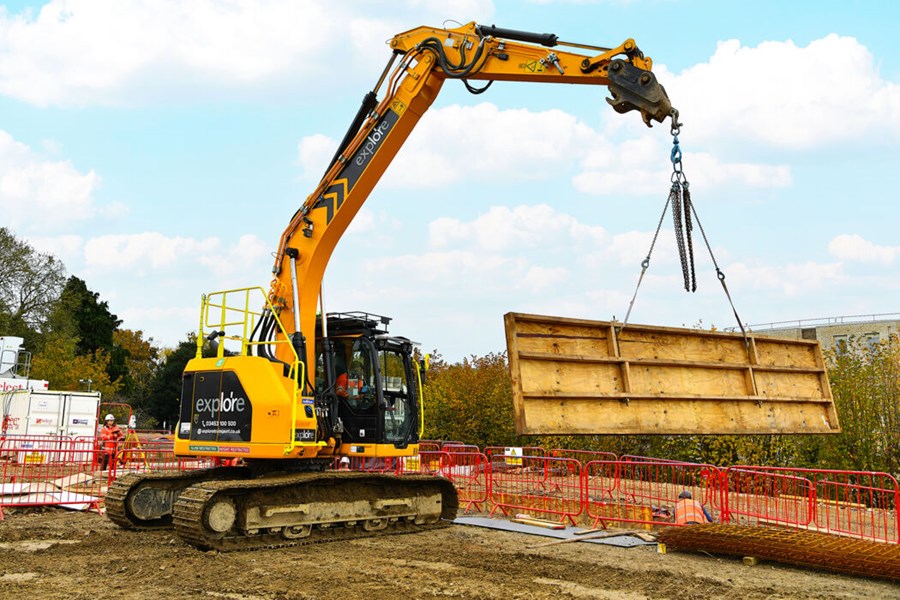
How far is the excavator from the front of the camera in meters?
9.84

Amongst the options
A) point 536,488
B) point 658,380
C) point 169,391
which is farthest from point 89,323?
point 658,380

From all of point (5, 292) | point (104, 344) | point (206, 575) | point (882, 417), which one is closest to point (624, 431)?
point (206, 575)

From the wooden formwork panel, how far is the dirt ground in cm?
157

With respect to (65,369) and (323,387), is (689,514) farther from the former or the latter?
(65,369)

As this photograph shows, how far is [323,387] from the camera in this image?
10836mm

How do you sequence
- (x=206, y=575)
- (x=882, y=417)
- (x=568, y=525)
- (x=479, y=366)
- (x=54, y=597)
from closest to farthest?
(x=54, y=597) → (x=206, y=575) → (x=568, y=525) → (x=882, y=417) → (x=479, y=366)

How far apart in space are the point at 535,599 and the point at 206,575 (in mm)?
3452

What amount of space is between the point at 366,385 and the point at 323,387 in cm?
63

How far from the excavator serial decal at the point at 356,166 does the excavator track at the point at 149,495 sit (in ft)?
13.2

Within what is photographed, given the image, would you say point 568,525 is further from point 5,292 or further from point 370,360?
point 5,292

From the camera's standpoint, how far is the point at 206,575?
8.21 metres

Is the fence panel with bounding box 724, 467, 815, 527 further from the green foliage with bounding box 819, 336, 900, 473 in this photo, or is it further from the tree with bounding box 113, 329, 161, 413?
the tree with bounding box 113, 329, 161, 413

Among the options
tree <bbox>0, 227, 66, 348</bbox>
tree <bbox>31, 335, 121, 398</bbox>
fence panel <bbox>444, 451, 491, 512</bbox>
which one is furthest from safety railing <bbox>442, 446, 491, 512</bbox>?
tree <bbox>0, 227, 66, 348</bbox>

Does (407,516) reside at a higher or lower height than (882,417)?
lower
